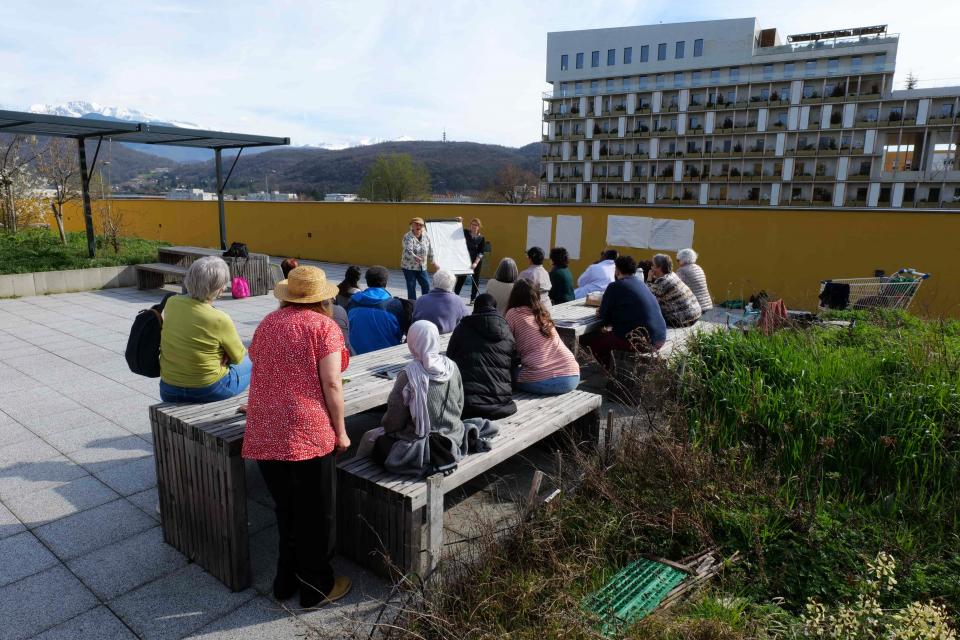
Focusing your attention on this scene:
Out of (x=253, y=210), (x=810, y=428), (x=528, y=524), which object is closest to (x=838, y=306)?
(x=810, y=428)

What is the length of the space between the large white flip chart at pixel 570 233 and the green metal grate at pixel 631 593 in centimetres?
1076

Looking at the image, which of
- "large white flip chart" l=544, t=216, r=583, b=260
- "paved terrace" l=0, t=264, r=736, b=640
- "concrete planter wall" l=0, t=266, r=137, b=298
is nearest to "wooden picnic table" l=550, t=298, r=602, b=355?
"paved terrace" l=0, t=264, r=736, b=640

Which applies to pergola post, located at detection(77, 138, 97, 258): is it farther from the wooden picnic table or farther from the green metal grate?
the green metal grate

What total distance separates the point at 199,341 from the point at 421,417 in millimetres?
1404

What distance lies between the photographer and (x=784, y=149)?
7206cm

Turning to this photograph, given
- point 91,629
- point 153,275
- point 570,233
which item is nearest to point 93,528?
point 91,629

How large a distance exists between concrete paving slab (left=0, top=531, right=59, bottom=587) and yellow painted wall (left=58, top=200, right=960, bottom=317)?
8.18 m

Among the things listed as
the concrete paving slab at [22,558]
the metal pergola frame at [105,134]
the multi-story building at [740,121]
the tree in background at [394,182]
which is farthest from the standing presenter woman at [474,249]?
the tree in background at [394,182]

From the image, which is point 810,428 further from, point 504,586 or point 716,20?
point 716,20

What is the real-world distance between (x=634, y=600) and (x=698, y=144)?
274 ft

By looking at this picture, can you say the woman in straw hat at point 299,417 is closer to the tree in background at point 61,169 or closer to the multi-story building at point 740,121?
the tree in background at point 61,169

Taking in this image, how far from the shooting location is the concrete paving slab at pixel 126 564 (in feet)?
10.5

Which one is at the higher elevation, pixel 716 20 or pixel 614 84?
pixel 716 20

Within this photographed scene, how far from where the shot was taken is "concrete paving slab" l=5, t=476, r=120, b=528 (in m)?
3.84
